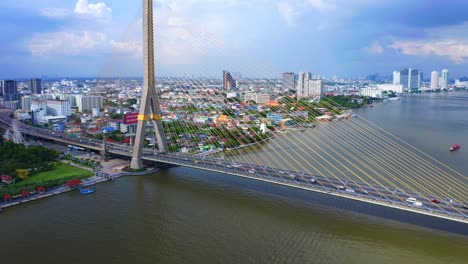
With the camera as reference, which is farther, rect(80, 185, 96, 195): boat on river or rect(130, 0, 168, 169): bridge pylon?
rect(130, 0, 168, 169): bridge pylon

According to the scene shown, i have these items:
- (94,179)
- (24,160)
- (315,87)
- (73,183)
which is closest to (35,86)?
(315,87)

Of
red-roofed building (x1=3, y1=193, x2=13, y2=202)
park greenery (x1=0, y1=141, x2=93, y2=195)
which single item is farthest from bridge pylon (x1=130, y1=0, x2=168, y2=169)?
red-roofed building (x1=3, y1=193, x2=13, y2=202)

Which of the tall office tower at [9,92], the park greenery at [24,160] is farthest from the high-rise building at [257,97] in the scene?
the tall office tower at [9,92]

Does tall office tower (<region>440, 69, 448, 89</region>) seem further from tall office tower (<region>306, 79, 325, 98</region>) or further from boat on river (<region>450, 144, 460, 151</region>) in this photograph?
boat on river (<region>450, 144, 460, 151</region>)

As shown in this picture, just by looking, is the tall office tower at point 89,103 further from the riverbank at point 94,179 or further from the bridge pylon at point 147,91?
the bridge pylon at point 147,91

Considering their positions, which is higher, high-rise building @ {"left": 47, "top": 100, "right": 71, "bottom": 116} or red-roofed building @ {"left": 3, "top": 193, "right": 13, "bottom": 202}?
high-rise building @ {"left": 47, "top": 100, "right": 71, "bottom": 116}

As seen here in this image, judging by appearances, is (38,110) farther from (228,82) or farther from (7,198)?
(228,82)

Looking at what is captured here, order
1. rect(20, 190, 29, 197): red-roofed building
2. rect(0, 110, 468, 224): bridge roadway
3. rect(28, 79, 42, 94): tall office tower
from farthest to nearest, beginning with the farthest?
rect(28, 79, 42, 94): tall office tower
rect(20, 190, 29, 197): red-roofed building
rect(0, 110, 468, 224): bridge roadway
